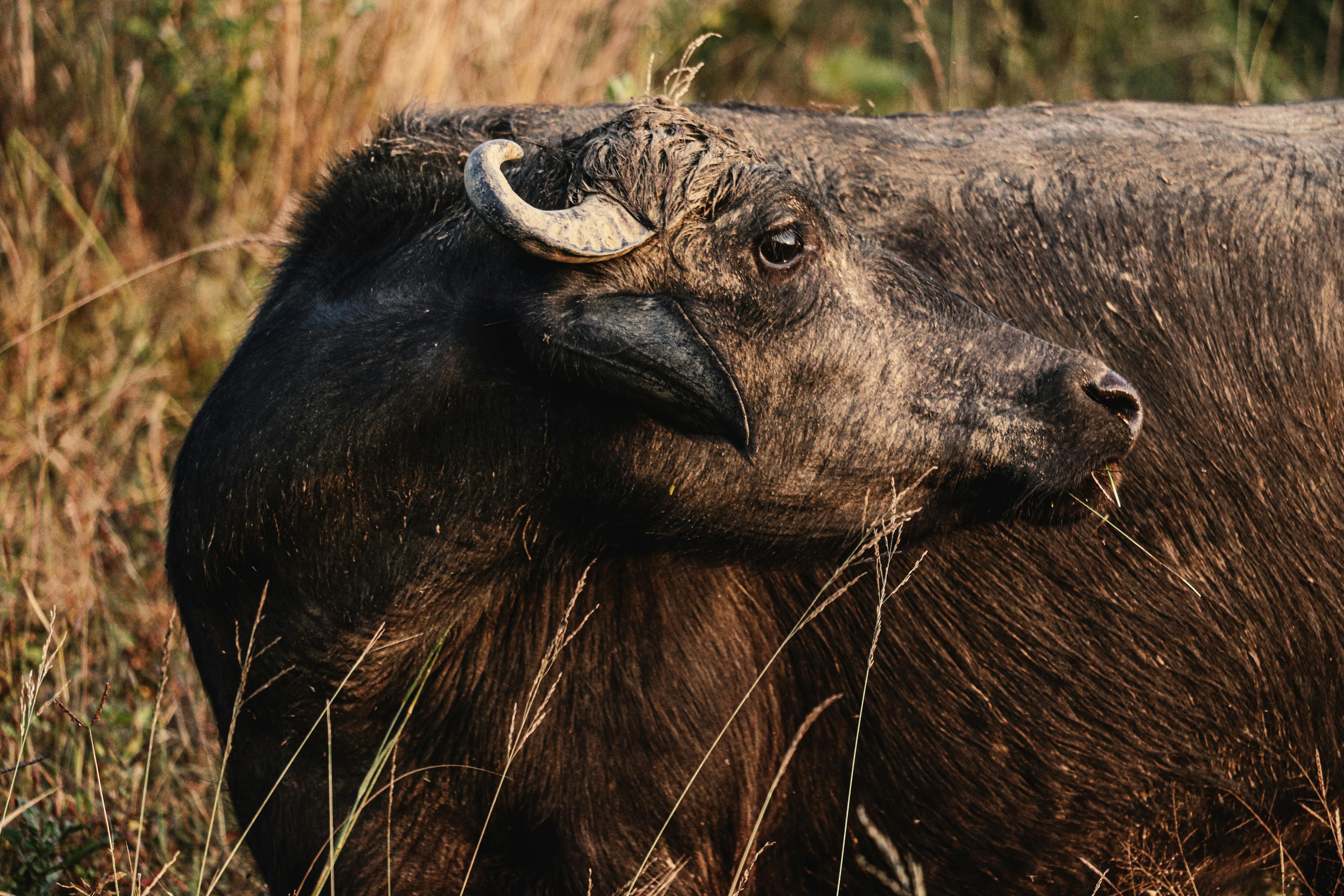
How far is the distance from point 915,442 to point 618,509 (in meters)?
0.71

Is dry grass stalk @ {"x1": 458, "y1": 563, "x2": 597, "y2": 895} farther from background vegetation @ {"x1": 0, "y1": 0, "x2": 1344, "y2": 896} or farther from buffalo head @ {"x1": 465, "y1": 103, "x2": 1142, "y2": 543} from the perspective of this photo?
background vegetation @ {"x1": 0, "y1": 0, "x2": 1344, "y2": 896}

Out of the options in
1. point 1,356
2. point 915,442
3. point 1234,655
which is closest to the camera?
point 915,442

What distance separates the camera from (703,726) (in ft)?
11.2

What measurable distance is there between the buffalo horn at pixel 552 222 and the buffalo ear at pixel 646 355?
128mm

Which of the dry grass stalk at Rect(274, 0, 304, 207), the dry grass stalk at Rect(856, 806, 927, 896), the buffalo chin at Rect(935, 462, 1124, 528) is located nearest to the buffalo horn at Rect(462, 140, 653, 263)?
the buffalo chin at Rect(935, 462, 1124, 528)

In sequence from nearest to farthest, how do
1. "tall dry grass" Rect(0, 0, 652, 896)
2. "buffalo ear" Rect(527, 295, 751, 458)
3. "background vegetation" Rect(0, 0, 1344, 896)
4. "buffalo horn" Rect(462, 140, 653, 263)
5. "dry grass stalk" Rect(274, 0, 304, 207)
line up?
"buffalo horn" Rect(462, 140, 653, 263)
"buffalo ear" Rect(527, 295, 751, 458)
"background vegetation" Rect(0, 0, 1344, 896)
"tall dry grass" Rect(0, 0, 652, 896)
"dry grass stalk" Rect(274, 0, 304, 207)

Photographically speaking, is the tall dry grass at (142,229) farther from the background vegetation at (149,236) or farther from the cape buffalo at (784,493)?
the cape buffalo at (784,493)

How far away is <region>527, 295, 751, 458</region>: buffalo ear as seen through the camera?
2.91 m

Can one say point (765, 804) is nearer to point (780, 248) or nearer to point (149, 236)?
point (780, 248)

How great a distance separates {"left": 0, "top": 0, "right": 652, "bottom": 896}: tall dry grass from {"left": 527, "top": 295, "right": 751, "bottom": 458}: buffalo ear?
2.68 metres

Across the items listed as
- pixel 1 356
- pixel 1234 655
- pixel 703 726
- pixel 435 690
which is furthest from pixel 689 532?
pixel 1 356

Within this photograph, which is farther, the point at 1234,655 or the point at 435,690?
the point at 1234,655

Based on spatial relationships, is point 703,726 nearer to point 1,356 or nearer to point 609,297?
point 609,297

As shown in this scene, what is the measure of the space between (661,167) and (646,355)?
0.41 meters
